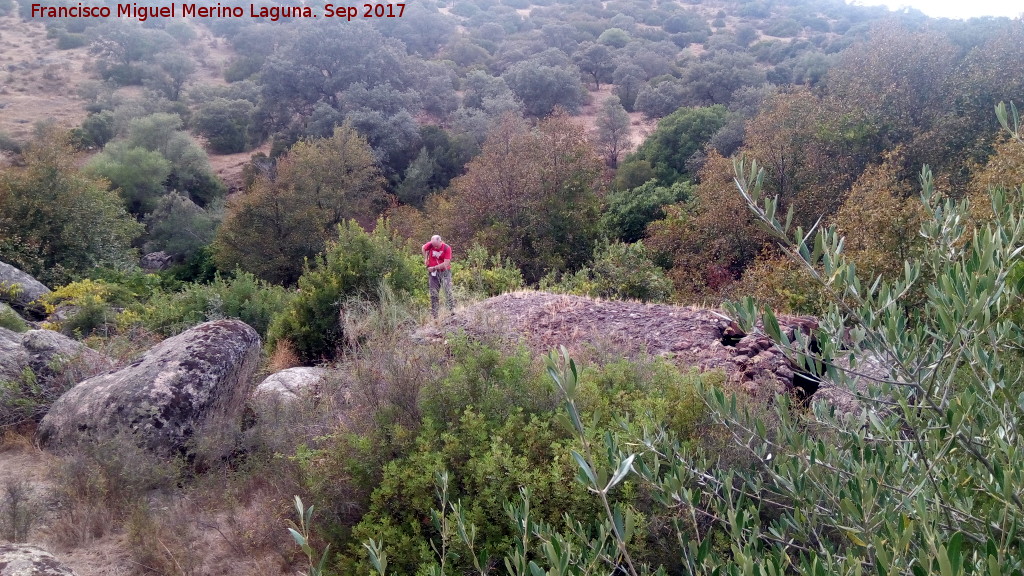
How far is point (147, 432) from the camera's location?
5621mm

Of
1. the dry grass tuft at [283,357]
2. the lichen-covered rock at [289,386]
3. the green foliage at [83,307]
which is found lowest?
the green foliage at [83,307]

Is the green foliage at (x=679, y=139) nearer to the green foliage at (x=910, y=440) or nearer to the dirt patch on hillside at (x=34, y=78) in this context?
the green foliage at (x=910, y=440)

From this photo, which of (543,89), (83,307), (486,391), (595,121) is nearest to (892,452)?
(486,391)

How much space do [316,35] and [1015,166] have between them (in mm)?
33685

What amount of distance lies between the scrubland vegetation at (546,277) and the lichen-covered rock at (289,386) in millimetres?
479

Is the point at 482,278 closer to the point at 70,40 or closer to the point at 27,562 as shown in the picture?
the point at 27,562

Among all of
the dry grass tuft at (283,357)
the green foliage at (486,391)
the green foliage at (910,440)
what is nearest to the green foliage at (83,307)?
the dry grass tuft at (283,357)

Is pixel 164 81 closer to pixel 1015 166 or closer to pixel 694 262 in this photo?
pixel 694 262

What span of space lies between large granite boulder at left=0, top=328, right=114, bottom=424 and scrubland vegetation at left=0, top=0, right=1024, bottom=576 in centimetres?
8

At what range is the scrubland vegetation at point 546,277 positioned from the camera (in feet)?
5.83

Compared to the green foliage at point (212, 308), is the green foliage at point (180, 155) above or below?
below

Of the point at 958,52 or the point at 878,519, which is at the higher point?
Result: the point at 958,52

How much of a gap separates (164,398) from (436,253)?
403 centimetres

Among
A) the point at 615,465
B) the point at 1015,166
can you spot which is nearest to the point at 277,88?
the point at 1015,166
